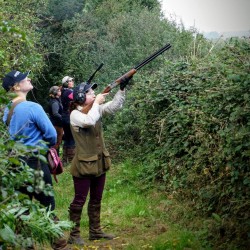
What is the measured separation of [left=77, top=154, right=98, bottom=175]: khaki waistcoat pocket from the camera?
577cm

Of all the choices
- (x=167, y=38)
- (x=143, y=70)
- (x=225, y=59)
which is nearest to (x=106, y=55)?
(x=167, y=38)

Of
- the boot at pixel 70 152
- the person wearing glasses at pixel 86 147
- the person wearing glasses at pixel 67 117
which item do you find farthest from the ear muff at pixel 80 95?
the boot at pixel 70 152

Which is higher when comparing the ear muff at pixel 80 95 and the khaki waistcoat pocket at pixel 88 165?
the ear muff at pixel 80 95

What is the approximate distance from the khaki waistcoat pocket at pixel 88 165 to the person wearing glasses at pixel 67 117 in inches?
174

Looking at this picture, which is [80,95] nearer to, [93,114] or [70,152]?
[93,114]

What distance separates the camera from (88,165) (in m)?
5.77

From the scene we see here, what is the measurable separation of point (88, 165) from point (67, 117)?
4.71 metres

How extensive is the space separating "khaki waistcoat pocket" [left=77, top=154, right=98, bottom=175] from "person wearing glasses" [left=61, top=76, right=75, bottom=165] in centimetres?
441

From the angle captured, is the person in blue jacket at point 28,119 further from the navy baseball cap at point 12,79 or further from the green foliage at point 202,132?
the green foliage at point 202,132

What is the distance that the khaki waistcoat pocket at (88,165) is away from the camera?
577 cm

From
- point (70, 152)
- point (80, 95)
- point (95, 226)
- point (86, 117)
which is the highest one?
point (80, 95)

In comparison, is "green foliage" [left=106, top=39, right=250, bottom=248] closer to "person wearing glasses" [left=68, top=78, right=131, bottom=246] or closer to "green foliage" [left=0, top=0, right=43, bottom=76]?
"person wearing glasses" [left=68, top=78, right=131, bottom=246]

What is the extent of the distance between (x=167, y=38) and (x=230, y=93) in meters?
8.90

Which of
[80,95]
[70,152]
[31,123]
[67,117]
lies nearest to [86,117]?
[80,95]
